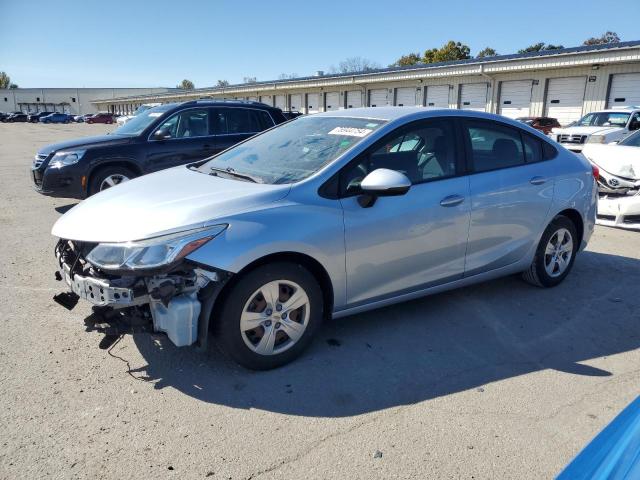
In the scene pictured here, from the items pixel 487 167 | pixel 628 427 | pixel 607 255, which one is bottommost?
pixel 607 255

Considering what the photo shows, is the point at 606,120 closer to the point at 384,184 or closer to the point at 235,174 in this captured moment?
the point at 384,184

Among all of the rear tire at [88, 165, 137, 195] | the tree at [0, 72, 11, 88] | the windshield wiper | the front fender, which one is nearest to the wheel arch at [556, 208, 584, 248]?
the front fender

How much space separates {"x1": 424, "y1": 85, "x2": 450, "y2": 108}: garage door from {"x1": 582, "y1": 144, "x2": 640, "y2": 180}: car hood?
2360cm

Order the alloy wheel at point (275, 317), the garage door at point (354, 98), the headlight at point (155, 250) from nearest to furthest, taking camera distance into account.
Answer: the headlight at point (155, 250) < the alloy wheel at point (275, 317) < the garage door at point (354, 98)

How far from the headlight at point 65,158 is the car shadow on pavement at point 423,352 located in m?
5.08

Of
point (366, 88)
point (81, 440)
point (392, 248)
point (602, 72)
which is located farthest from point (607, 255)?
point (366, 88)

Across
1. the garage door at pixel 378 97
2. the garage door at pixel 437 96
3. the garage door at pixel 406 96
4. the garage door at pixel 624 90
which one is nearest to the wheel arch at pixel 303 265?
the garage door at pixel 624 90

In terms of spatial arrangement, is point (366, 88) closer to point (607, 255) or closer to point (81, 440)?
Result: point (607, 255)

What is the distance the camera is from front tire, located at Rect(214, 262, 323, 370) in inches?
121

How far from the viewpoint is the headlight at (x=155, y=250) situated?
291 centimetres

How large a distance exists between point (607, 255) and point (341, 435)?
488cm

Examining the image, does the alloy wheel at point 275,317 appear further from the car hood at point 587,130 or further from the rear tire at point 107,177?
the car hood at point 587,130

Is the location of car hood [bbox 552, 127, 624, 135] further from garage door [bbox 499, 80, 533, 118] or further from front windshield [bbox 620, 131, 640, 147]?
garage door [bbox 499, 80, 533, 118]

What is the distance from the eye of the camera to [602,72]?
2286 centimetres
